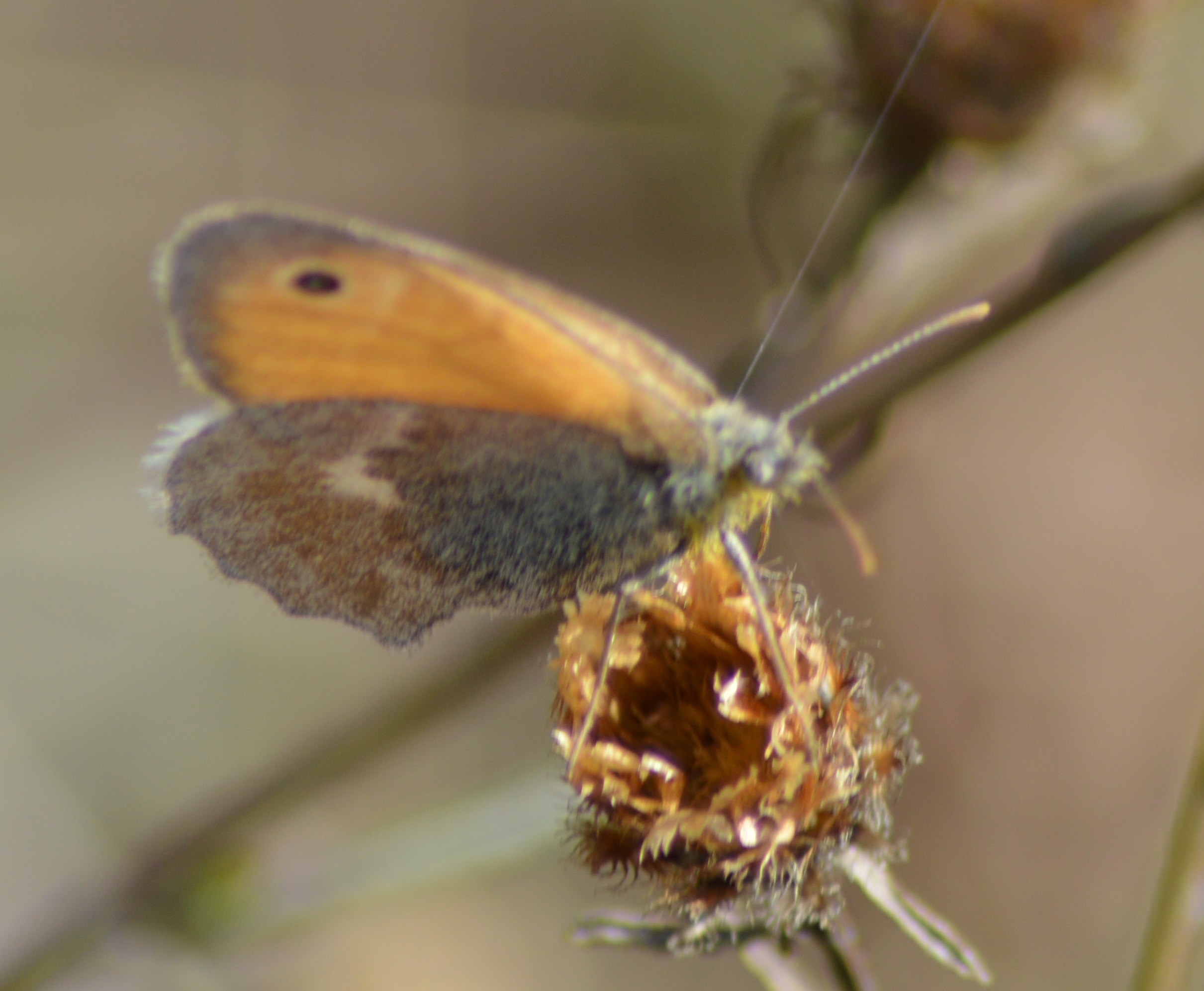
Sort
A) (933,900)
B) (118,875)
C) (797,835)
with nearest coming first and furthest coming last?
1. (797,835)
2. (118,875)
3. (933,900)

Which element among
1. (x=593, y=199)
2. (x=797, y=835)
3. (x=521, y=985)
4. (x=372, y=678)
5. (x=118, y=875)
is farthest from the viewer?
(x=593, y=199)

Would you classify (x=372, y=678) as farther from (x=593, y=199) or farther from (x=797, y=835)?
(x=797, y=835)

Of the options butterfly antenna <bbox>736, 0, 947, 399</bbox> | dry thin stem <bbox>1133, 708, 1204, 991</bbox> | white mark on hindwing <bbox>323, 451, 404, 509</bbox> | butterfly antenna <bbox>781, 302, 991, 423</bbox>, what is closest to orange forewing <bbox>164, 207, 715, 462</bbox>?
white mark on hindwing <bbox>323, 451, 404, 509</bbox>

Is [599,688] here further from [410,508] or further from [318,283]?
[318,283]

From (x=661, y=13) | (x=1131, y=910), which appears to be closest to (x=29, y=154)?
(x=661, y=13)

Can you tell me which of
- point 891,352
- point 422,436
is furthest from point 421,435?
point 891,352

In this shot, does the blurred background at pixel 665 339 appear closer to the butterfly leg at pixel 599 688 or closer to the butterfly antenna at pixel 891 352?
the butterfly antenna at pixel 891 352

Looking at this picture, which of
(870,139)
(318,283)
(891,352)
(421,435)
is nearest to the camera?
(318,283)

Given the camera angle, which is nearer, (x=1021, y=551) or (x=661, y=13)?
(x=1021, y=551)
